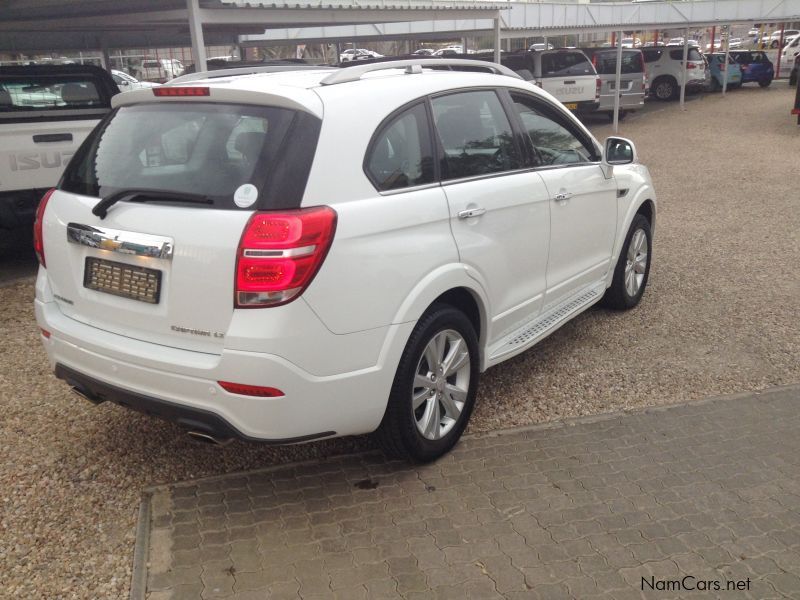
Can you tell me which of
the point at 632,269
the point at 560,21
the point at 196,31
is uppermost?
the point at 560,21

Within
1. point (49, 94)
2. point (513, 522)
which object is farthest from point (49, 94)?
point (513, 522)

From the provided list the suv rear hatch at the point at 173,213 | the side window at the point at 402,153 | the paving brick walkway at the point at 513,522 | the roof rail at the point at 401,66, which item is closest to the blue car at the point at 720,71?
the roof rail at the point at 401,66

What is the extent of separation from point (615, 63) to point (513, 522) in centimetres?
1938

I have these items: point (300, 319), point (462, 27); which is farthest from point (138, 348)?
point (462, 27)

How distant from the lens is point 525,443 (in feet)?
12.5

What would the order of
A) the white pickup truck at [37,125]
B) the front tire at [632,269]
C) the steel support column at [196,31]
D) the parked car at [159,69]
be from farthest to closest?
1. the parked car at [159,69]
2. the steel support column at [196,31]
3. the white pickup truck at [37,125]
4. the front tire at [632,269]

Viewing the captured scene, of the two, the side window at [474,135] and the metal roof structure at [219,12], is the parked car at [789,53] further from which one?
the side window at [474,135]

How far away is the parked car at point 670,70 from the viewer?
80.2 feet

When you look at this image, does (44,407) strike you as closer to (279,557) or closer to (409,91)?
(279,557)

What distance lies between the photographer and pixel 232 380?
2.80 meters

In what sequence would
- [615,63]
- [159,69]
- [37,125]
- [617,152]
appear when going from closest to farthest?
[617,152] < [37,125] < [615,63] < [159,69]

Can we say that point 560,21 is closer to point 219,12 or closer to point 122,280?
point 219,12

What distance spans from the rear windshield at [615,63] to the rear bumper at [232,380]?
62.5 feet

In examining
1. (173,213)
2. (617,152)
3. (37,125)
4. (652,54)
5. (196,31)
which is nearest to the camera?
(173,213)
